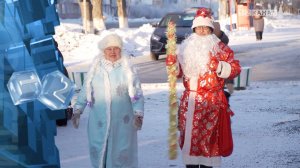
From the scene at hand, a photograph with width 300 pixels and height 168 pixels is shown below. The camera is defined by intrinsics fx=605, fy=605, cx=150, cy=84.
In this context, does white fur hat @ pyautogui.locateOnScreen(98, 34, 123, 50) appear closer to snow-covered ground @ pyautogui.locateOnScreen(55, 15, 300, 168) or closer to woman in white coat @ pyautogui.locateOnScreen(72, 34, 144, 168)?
woman in white coat @ pyautogui.locateOnScreen(72, 34, 144, 168)

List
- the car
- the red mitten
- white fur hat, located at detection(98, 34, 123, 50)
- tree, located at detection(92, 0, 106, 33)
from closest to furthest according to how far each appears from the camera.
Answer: white fur hat, located at detection(98, 34, 123, 50)
the red mitten
the car
tree, located at detection(92, 0, 106, 33)

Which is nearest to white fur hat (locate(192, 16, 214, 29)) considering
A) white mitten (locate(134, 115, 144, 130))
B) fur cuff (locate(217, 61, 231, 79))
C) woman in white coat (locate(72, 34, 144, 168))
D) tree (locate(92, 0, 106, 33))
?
fur cuff (locate(217, 61, 231, 79))

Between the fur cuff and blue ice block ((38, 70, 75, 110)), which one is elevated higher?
blue ice block ((38, 70, 75, 110))

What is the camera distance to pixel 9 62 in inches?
167

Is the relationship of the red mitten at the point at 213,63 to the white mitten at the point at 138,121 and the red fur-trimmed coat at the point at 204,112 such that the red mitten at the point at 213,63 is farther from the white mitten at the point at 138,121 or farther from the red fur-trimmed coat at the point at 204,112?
the white mitten at the point at 138,121

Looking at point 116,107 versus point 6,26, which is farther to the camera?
point 116,107

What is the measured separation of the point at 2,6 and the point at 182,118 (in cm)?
199

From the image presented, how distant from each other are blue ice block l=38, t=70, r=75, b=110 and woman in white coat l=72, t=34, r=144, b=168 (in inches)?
36.5

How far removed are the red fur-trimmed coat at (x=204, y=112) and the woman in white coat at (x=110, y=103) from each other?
1.60ft

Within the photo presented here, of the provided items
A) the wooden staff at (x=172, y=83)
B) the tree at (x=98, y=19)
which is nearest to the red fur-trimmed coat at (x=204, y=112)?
the wooden staff at (x=172, y=83)

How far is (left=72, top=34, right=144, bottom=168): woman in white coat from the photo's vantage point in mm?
5098

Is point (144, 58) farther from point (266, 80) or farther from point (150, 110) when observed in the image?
point (150, 110)

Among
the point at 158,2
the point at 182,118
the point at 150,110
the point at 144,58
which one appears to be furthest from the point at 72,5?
the point at 182,118

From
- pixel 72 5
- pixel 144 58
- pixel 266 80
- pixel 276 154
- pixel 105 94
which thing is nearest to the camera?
pixel 105 94
